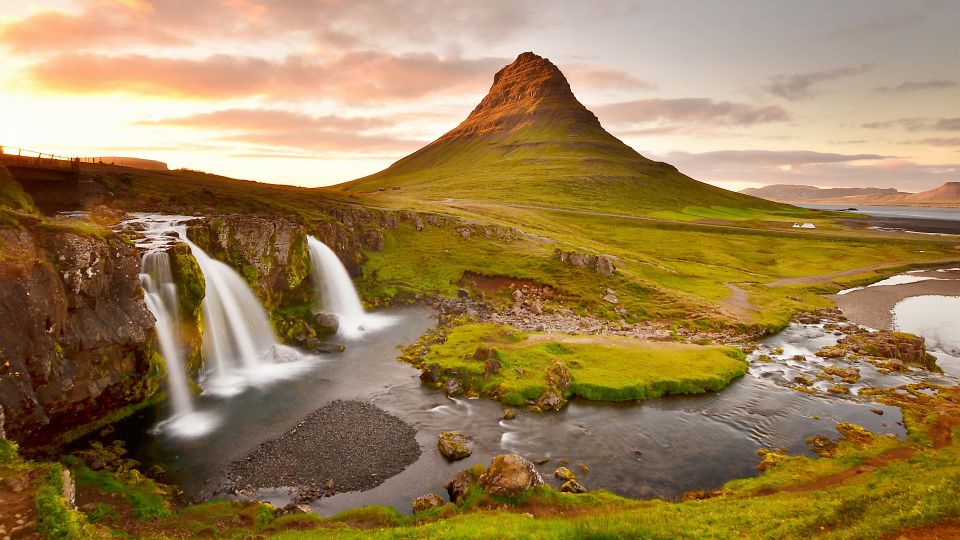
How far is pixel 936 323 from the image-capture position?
243 ft

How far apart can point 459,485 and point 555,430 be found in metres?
12.0

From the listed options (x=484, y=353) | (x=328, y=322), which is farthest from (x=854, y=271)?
(x=328, y=322)

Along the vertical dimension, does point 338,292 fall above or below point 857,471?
above

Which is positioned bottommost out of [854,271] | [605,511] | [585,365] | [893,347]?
[605,511]

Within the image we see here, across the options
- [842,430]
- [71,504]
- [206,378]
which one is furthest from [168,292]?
[842,430]

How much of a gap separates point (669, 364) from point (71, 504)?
160 feet

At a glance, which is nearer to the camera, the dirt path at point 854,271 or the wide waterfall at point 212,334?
the wide waterfall at point 212,334

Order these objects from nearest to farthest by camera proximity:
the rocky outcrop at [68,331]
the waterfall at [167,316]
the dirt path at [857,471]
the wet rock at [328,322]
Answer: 1. the rocky outcrop at [68,331]
2. the dirt path at [857,471]
3. the waterfall at [167,316]
4. the wet rock at [328,322]

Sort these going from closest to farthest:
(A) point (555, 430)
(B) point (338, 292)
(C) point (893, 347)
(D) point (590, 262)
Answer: (A) point (555, 430)
(C) point (893, 347)
(B) point (338, 292)
(D) point (590, 262)

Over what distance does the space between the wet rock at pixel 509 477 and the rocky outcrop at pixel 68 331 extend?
28765 millimetres

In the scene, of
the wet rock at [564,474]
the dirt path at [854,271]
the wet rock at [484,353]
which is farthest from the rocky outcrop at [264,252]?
the dirt path at [854,271]

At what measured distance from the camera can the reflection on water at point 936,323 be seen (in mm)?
58806

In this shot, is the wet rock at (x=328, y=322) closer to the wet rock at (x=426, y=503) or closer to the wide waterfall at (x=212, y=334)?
the wide waterfall at (x=212, y=334)

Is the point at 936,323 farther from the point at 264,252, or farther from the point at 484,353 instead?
the point at 264,252
